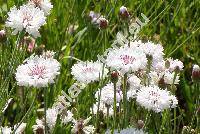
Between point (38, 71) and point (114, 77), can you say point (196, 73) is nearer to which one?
point (114, 77)

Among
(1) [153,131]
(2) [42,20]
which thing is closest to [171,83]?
(1) [153,131]

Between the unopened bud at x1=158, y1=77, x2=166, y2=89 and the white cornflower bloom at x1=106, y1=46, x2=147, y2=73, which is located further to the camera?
the unopened bud at x1=158, y1=77, x2=166, y2=89

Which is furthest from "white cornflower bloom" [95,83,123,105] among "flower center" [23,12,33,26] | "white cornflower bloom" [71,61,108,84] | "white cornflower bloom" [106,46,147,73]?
"flower center" [23,12,33,26]

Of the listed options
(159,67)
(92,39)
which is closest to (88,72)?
(159,67)

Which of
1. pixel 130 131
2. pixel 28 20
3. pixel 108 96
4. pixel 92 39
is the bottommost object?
pixel 130 131

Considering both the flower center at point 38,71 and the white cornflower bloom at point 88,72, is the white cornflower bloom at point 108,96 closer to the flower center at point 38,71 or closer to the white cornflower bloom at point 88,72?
the white cornflower bloom at point 88,72

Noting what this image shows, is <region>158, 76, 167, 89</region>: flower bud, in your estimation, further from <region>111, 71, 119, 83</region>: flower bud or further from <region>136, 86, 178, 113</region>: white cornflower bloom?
<region>111, 71, 119, 83</region>: flower bud

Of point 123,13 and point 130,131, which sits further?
point 123,13

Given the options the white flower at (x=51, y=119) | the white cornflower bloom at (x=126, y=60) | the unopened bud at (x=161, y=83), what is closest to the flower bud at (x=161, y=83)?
the unopened bud at (x=161, y=83)
